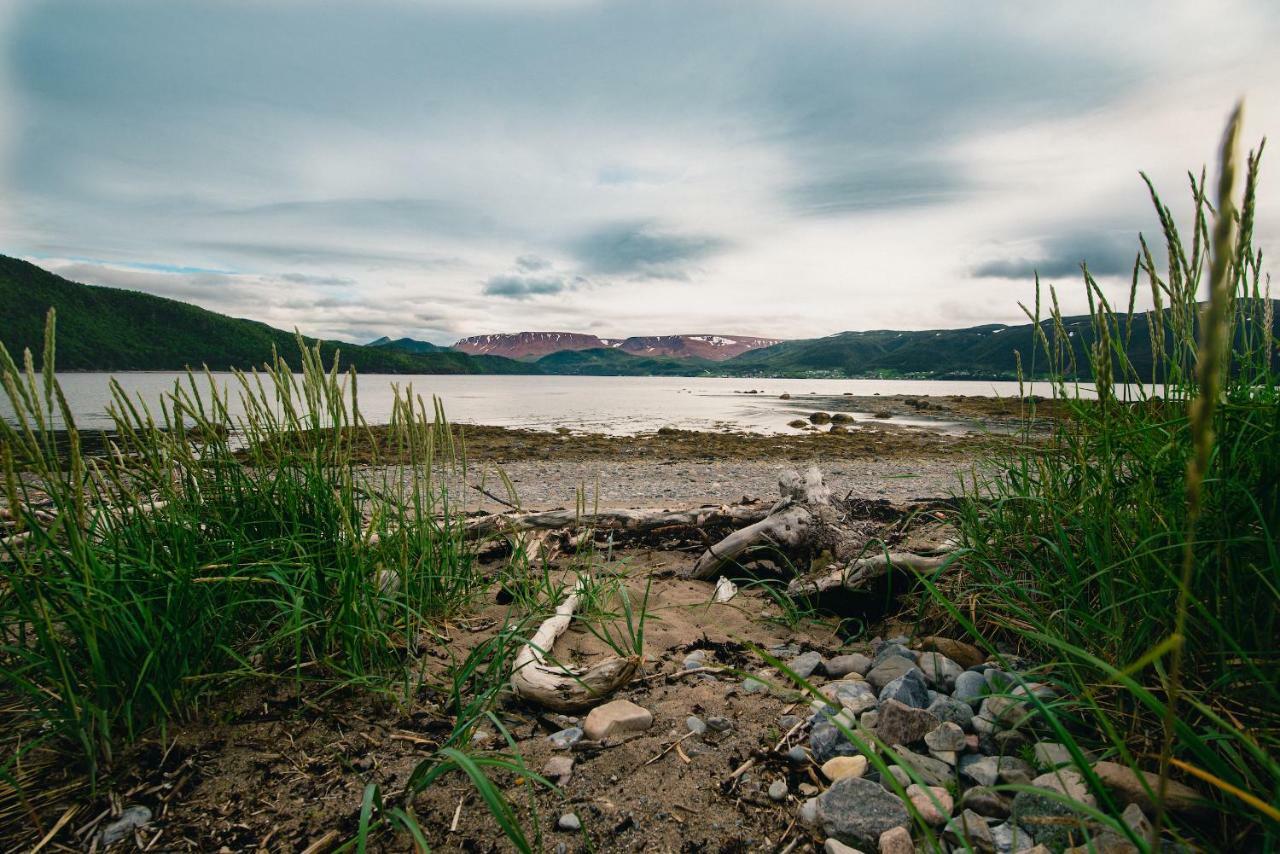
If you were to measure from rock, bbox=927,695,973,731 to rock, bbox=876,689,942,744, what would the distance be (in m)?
0.08

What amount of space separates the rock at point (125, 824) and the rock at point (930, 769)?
2.77 metres

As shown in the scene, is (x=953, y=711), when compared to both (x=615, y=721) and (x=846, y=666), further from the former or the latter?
(x=615, y=721)

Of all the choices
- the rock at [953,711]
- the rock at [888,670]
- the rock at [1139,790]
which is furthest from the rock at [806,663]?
the rock at [1139,790]

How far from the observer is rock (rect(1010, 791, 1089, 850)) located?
2.00 m

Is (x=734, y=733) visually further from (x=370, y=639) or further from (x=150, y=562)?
(x=150, y=562)

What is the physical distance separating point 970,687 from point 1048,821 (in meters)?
1.08

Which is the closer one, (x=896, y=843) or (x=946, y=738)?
(x=896, y=843)

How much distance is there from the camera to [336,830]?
2.22 metres

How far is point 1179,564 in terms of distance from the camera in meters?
2.27

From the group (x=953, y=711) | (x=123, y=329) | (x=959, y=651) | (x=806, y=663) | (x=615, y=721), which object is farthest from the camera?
(x=123, y=329)

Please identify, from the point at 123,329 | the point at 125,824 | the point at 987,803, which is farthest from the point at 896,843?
the point at 123,329

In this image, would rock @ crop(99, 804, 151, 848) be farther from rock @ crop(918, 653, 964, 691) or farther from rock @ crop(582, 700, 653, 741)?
rock @ crop(918, 653, 964, 691)

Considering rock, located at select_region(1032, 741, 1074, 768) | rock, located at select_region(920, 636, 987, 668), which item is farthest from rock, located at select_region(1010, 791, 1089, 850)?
rock, located at select_region(920, 636, 987, 668)

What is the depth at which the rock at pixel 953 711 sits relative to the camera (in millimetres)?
2709
